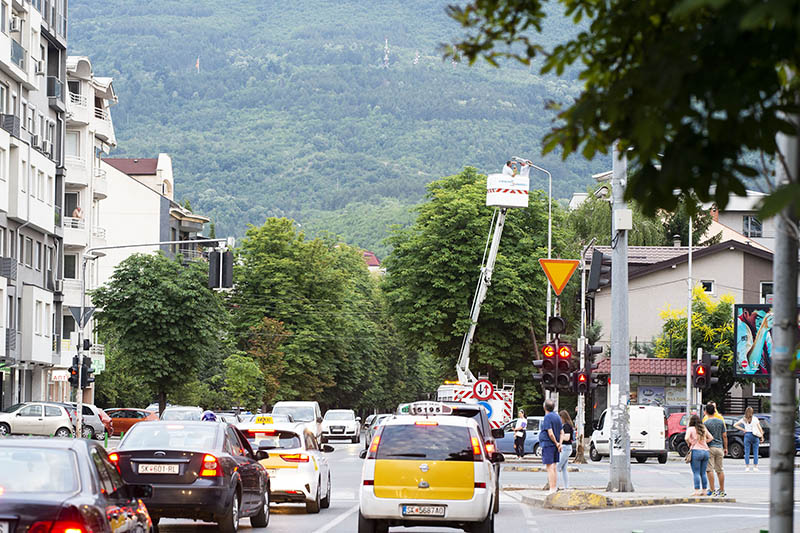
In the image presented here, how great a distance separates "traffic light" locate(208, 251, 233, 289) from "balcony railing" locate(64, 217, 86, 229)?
36.5m

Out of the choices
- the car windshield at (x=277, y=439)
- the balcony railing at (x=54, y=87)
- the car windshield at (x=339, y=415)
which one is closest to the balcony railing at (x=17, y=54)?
the balcony railing at (x=54, y=87)

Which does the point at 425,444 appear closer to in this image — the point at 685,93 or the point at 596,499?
the point at 596,499

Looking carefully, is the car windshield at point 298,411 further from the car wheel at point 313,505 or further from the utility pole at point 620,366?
the car wheel at point 313,505

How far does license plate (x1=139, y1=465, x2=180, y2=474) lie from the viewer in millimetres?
17672

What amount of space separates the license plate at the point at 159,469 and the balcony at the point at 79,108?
6341 cm

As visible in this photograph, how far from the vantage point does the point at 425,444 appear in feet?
57.1

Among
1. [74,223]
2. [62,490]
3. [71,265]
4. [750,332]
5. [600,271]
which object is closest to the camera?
[62,490]

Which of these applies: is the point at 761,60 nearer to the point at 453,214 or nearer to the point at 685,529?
the point at 685,529

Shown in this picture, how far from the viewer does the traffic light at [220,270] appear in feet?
134

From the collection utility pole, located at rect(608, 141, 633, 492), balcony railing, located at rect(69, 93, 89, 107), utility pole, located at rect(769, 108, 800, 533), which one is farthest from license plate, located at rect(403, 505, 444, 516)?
balcony railing, located at rect(69, 93, 89, 107)

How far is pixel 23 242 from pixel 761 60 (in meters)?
60.3

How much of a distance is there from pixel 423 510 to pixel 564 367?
1609 centimetres

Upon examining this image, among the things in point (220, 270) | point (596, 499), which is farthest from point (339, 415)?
point (596, 499)

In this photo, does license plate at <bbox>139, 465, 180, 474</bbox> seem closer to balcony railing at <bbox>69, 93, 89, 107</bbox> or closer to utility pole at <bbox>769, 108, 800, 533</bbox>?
utility pole at <bbox>769, 108, 800, 533</bbox>
